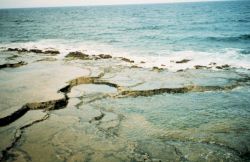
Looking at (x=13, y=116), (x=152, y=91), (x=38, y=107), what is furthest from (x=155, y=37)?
(x=13, y=116)

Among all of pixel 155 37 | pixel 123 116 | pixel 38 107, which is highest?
pixel 38 107

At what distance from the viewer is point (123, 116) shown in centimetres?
532

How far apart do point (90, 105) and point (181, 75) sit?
3.65 metres

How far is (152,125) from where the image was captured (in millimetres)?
4926

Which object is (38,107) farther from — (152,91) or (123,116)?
(152,91)

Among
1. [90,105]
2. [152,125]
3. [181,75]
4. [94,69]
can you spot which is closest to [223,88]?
[181,75]

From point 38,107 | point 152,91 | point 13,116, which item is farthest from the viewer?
point 152,91

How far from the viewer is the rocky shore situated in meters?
4.04

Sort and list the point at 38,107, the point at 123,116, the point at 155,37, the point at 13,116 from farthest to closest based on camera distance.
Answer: the point at 155,37 → the point at 38,107 → the point at 123,116 → the point at 13,116

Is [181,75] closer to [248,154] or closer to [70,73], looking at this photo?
[70,73]

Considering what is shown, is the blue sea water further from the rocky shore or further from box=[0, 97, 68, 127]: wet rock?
box=[0, 97, 68, 127]: wet rock

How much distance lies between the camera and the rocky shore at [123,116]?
404 cm

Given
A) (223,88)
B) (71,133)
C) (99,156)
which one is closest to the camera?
(99,156)

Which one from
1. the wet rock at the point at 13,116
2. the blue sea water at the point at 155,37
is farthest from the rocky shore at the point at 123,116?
the blue sea water at the point at 155,37
